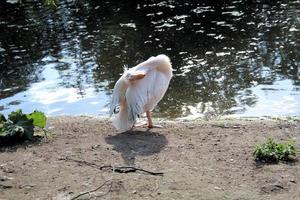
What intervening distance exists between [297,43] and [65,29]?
6737mm

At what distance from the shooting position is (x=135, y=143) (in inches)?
289

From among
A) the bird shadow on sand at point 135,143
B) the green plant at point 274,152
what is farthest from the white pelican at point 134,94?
the green plant at point 274,152

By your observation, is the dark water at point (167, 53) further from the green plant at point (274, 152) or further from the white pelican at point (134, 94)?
the green plant at point (274, 152)

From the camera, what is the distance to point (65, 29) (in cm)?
1606

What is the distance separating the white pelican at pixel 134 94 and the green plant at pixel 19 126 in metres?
1.07

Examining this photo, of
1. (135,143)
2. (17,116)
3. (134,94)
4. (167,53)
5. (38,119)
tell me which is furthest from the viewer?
(167,53)

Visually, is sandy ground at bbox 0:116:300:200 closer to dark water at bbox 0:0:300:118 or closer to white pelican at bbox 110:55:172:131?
white pelican at bbox 110:55:172:131

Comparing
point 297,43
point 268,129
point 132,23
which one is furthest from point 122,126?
point 132,23

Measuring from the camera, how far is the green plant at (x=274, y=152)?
21.0 feet

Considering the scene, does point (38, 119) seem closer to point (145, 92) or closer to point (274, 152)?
point (145, 92)

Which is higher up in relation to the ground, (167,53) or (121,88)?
(121,88)

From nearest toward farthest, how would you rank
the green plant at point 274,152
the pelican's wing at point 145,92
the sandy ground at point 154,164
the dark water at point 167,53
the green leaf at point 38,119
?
the sandy ground at point 154,164 < the green plant at point 274,152 < the green leaf at point 38,119 < the pelican's wing at point 145,92 < the dark water at point 167,53

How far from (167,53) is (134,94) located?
538cm

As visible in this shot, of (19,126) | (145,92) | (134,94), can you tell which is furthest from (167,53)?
(19,126)
